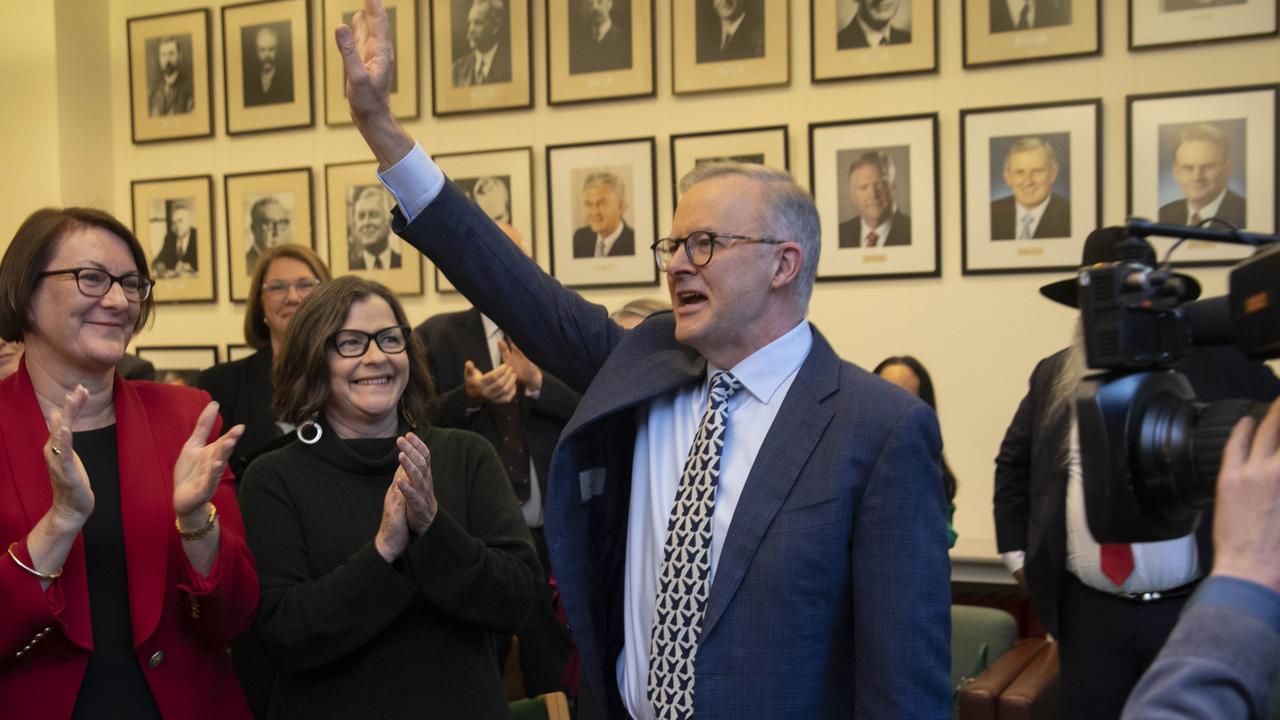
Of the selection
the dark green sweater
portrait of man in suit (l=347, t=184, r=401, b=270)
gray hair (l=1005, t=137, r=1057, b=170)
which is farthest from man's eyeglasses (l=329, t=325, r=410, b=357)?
portrait of man in suit (l=347, t=184, r=401, b=270)

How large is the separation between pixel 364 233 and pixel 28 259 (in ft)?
12.5

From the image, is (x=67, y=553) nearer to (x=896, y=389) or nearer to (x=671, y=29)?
(x=896, y=389)

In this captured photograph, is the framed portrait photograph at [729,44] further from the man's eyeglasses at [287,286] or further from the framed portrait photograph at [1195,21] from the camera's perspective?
the man's eyeglasses at [287,286]

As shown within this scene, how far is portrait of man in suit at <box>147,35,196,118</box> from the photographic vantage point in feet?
21.4

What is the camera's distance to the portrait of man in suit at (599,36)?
5.57 meters

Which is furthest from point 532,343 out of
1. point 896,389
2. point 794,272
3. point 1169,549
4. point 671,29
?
point 671,29

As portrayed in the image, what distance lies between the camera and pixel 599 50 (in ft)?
18.5

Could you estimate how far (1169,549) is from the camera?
318 centimetres

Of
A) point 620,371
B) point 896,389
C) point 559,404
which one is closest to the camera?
point 896,389

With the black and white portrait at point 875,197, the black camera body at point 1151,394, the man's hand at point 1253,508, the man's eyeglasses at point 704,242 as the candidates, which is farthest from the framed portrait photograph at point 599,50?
the man's hand at point 1253,508

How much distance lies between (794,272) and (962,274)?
303cm

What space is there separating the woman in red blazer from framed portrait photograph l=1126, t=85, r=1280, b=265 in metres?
3.66

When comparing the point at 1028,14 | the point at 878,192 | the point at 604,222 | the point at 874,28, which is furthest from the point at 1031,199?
the point at 604,222

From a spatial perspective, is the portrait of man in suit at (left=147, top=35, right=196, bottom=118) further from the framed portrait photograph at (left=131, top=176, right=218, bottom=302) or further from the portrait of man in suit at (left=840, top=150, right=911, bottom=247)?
the portrait of man in suit at (left=840, top=150, right=911, bottom=247)
